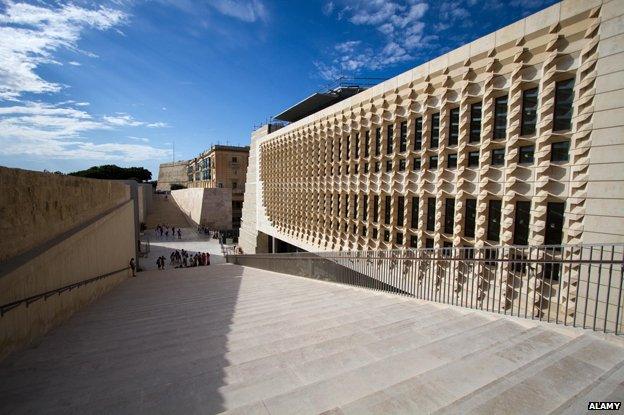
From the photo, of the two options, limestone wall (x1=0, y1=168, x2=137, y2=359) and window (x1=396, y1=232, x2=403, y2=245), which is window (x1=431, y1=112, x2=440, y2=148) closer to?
window (x1=396, y1=232, x2=403, y2=245)

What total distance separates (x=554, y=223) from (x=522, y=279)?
1.82 metres

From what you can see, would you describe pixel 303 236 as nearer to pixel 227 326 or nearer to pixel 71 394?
pixel 227 326

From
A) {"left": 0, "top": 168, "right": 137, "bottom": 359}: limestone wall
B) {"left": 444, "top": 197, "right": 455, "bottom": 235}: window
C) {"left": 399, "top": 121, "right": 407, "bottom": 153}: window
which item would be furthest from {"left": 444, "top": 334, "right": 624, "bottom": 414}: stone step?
{"left": 399, "top": 121, "right": 407, "bottom": 153}: window

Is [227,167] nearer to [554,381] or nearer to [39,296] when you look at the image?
[39,296]

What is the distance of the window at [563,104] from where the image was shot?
8234 mm

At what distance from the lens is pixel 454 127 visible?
1127 centimetres

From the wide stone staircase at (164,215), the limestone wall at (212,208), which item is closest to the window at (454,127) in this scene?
the limestone wall at (212,208)

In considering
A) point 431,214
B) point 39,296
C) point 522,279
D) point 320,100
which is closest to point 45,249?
point 39,296

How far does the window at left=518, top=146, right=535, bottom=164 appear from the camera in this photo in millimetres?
9062

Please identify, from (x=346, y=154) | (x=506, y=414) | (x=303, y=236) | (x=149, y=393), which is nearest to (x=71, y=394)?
(x=149, y=393)

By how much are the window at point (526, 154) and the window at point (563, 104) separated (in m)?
0.79

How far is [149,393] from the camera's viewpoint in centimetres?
293

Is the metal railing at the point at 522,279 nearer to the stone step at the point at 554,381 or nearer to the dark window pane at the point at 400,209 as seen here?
the stone step at the point at 554,381

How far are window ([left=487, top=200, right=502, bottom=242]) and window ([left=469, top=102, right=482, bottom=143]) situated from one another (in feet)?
7.39
